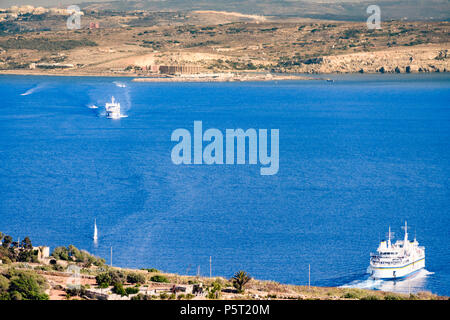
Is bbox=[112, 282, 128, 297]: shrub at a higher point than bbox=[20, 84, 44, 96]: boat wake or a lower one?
lower

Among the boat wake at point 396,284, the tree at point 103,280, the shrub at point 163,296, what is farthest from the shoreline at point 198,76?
the shrub at point 163,296

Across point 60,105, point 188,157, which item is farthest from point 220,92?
point 188,157

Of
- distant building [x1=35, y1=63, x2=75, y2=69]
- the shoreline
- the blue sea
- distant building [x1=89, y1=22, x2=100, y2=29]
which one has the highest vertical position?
distant building [x1=89, y1=22, x2=100, y2=29]

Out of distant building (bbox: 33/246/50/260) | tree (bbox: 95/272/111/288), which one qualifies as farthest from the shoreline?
tree (bbox: 95/272/111/288)

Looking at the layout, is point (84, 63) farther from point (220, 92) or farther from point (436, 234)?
point (436, 234)

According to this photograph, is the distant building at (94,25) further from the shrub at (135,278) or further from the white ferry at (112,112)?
the shrub at (135,278)

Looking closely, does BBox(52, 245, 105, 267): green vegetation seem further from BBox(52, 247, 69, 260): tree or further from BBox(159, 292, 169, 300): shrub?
BBox(159, 292, 169, 300): shrub

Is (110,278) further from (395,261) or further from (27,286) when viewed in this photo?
(395,261)
